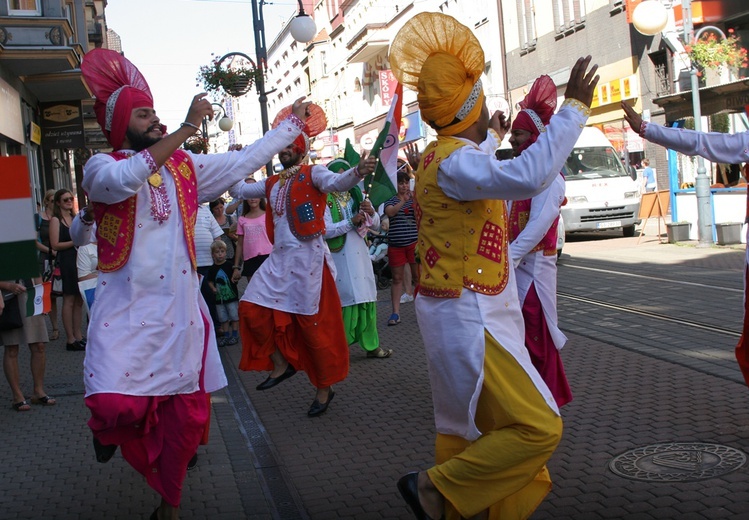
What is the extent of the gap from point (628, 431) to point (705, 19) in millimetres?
24563

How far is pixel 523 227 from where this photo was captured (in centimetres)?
562

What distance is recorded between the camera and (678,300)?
1157cm

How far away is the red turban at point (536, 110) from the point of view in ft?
18.7

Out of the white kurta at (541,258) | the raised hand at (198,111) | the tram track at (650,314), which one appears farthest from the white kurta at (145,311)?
the tram track at (650,314)

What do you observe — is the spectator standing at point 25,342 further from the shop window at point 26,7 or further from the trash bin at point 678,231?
the trash bin at point 678,231

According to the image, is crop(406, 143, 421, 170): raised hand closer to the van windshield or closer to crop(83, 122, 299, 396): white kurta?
crop(83, 122, 299, 396): white kurta

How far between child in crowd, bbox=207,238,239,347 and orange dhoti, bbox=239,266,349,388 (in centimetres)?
431

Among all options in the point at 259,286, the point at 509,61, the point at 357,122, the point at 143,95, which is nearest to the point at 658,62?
the point at 509,61

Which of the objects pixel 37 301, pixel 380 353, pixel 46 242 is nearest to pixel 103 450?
pixel 37 301

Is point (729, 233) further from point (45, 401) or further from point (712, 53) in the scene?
point (45, 401)

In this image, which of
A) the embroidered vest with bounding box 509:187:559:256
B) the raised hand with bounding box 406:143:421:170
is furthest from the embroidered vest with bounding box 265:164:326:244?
the raised hand with bounding box 406:143:421:170

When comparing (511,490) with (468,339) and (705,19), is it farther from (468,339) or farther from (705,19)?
(705,19)

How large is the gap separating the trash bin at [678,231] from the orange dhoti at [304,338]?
44.0ft

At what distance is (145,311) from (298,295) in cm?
300
